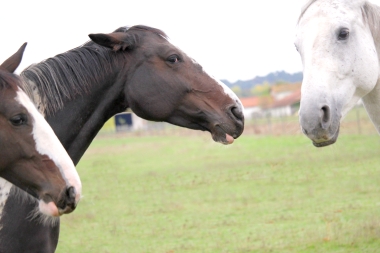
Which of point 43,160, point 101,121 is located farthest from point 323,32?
point 43,160

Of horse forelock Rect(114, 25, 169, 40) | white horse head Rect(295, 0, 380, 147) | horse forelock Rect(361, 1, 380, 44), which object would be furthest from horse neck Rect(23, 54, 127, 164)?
horse forelock Rect(361, 1, 380, 44)

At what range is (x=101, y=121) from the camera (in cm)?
464

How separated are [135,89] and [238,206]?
718cm

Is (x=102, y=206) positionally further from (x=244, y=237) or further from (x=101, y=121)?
(x=101, y=121)

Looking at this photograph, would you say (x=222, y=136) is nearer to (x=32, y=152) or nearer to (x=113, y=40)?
(x=113, y=40)

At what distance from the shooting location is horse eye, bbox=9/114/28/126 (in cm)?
344

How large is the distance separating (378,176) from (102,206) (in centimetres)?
669

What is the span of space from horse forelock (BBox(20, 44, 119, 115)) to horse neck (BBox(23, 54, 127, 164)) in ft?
0.14

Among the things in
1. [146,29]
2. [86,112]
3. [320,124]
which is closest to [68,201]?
[86,112]

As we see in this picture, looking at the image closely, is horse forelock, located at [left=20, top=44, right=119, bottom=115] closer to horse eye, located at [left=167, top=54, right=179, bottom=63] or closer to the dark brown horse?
the dark brown horse

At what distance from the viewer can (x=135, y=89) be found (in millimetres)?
4602

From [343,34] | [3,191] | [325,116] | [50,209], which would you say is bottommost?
[3,191]

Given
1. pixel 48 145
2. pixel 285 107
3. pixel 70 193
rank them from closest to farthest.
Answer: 1. pixel 70 193
2. pixel 48 145
3. pixel 285 107

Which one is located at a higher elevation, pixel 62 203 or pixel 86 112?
pixel 86 112
